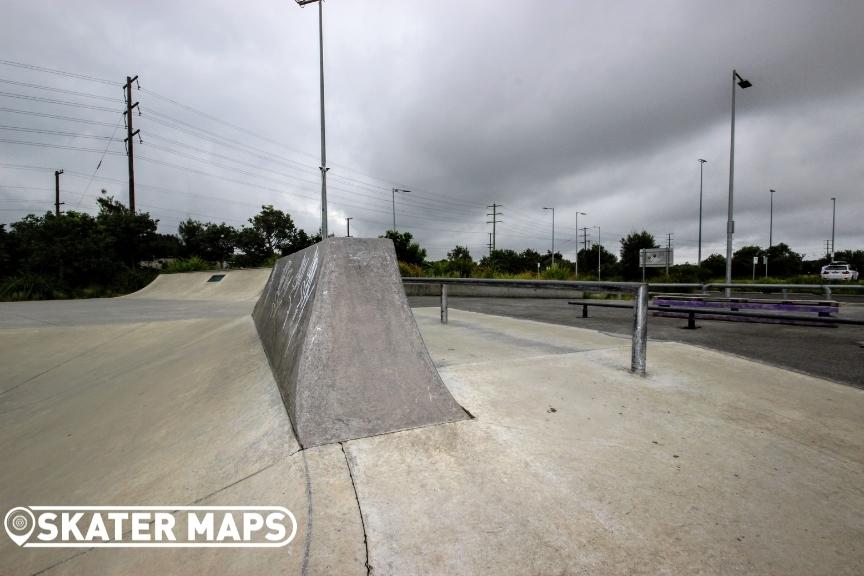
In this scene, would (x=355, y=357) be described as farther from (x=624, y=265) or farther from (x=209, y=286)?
(x=624, y=265)

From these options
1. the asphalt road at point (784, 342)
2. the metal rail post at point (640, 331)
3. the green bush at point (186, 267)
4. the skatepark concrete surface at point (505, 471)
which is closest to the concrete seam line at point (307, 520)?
the skatepark concrete surface at point (505, 471)

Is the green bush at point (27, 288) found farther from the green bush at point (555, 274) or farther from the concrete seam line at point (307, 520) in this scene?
the green bush at point (555, 274)

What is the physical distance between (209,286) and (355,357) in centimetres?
1481

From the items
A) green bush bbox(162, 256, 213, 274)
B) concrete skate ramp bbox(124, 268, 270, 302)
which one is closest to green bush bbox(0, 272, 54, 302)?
concrete skate ramp bbox(124, 268, 270, 302)

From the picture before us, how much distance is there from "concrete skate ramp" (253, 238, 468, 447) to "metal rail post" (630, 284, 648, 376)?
1.81 metres

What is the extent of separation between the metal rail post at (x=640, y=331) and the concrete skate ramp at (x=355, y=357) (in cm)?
181

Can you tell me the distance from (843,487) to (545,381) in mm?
1538

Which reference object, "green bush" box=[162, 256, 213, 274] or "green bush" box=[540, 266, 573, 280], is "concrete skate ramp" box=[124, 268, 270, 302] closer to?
"green bush" box=[162, 256, 213, 274]

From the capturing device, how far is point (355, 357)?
7.31ft

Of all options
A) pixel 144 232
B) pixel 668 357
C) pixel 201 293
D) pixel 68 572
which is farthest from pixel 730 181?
pixel 144 232

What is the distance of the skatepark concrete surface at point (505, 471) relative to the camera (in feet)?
4.28

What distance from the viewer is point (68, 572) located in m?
1.44

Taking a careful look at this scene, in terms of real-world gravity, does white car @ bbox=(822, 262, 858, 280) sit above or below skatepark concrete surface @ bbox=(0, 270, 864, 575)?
above

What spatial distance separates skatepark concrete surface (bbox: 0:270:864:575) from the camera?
1.30 meters
